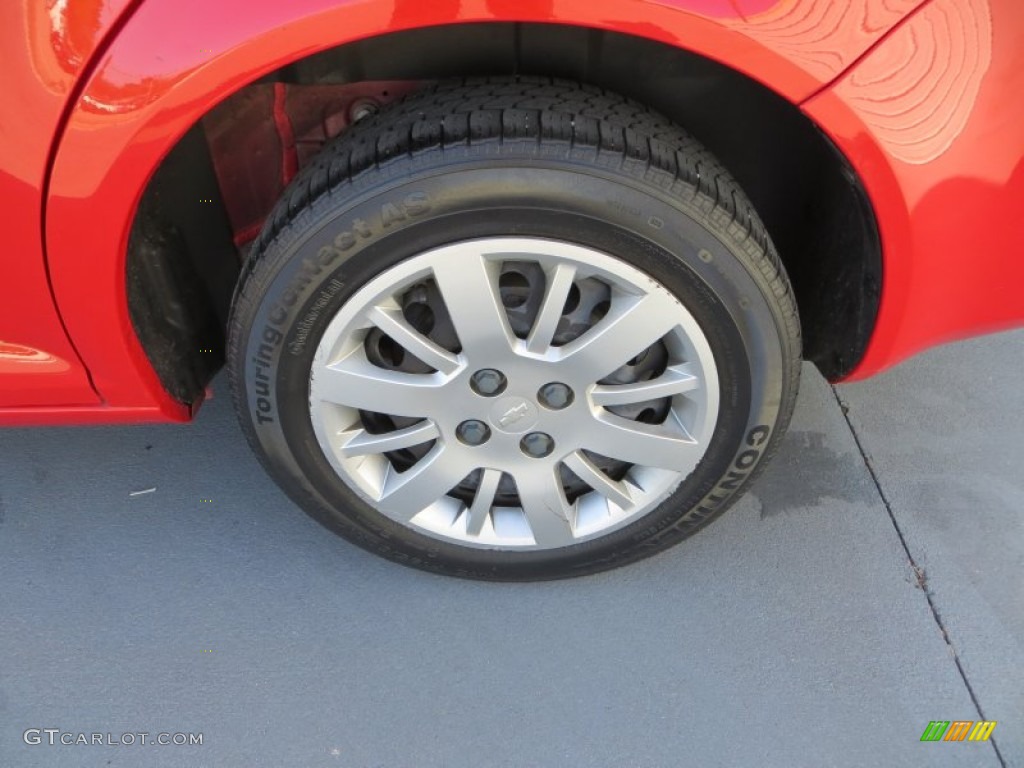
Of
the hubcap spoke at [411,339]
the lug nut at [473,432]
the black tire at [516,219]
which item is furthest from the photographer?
the lug nut at [473,432]

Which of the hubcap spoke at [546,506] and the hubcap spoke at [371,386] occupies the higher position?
the hubcap spoke at [371,386]

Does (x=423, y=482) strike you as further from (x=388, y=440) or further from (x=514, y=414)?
(x=514, y=414)

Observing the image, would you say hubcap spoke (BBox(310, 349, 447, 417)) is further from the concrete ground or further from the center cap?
the concrete ground

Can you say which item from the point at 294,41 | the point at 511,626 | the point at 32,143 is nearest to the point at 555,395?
the point at 511,626

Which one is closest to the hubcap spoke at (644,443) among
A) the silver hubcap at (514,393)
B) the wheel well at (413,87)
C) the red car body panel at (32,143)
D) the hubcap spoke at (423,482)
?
the silver hubcap at (514,393)

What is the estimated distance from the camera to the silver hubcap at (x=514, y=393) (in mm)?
1404

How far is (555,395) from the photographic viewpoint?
5.01ft

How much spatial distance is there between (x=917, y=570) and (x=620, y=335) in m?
0.95

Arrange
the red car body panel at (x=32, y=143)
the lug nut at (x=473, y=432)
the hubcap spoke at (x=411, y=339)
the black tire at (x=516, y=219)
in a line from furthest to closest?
the lug nut at (x=473, y=432) → the hubcap spoke at (x=411, y=339) → the black tire at (x=516, y=219) → the red car body panel at (x=32, y=143)

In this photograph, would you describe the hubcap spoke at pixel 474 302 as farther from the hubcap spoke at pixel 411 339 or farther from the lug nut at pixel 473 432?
the lug nut at pixel 473 432

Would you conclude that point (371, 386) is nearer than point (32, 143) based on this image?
No

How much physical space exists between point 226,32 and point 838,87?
86cm

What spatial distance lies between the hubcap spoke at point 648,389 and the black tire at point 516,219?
0.07 m

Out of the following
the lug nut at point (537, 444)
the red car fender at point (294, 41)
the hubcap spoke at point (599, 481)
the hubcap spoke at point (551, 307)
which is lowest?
the hubcap spoke at point (599, 481)
